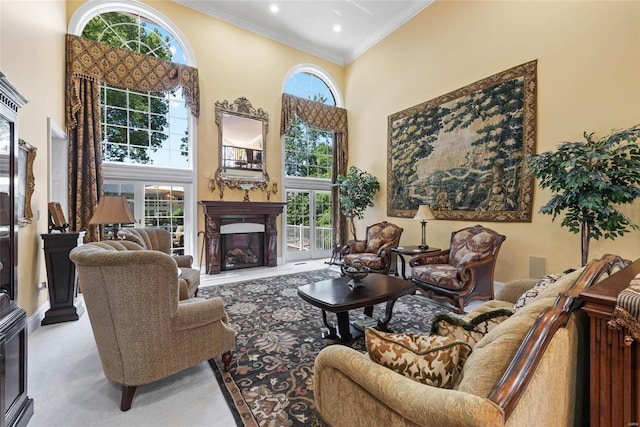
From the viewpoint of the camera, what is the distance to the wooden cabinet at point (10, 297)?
1.42 m

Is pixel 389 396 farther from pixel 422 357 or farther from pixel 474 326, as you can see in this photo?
pixel 474 326

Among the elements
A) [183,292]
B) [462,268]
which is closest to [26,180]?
[183,292]

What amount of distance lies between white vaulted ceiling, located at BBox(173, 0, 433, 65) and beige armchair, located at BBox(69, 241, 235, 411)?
5.64 metres

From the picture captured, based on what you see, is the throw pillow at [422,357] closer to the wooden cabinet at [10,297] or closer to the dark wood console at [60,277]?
the wooden cabinet at [10,297]

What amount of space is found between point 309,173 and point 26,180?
16.4ft

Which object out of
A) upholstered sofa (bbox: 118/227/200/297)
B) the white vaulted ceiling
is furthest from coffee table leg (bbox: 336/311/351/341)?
the white vaulted ceiling

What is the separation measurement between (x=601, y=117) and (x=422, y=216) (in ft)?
7.78

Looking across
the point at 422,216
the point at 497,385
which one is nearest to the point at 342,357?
the point at 497,385

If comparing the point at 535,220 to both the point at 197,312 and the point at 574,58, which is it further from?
the point at 197,312

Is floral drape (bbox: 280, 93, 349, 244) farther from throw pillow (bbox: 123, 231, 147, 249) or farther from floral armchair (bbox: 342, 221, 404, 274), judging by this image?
throw pillow (bbox: 123, 231, 147, 249)

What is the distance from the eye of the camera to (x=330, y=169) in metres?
7.32

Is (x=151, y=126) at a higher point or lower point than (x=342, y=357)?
higher

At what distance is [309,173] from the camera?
7035 millimetres

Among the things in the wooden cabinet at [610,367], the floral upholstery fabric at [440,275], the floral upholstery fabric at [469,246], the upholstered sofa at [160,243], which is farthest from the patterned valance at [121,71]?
the wooden cabinet at [610,367]
